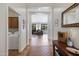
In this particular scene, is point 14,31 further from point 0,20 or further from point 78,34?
point 78,34

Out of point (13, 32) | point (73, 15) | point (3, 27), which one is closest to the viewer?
point (73, 15)

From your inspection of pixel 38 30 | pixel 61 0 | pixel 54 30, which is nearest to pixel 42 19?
pixel 38 30

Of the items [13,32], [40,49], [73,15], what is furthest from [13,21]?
[73,15]

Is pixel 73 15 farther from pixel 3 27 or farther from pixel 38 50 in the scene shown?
pixel 38 50

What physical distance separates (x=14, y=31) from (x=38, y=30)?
36.5ft

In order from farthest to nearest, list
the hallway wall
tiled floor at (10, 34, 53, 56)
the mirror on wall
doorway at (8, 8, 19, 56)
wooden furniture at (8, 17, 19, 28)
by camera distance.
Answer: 1. wooden furniture at (8, 17, 19, 28)
2. doorway at (8, 8, 19, 56)
3. tiled floor at (10, 34, 53, 56)
4. the hallway wall
5. the mirror on wall

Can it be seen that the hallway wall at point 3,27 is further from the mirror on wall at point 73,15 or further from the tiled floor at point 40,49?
the mirror on wall at point 73,15

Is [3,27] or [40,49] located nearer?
[3,27]

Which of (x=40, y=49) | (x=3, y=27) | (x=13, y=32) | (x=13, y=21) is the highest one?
(x=13, y=21)

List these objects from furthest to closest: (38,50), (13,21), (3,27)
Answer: (13,21) < (38,50) < (3,27)

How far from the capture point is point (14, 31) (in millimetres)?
7387

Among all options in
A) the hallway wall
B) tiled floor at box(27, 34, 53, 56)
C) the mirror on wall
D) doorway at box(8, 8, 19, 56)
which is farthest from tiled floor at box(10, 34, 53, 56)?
the mirror on wall

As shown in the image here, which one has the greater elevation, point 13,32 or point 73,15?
point 73,15

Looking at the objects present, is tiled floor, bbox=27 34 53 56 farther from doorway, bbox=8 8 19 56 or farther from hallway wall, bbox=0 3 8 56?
hallway wall, bbox=0 3 8 56
